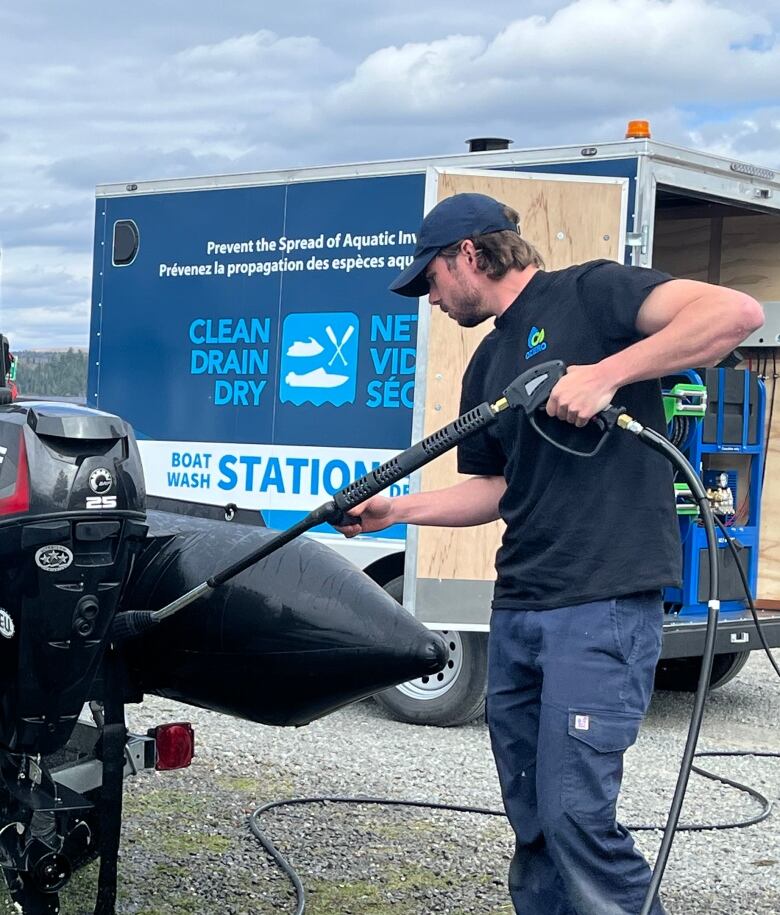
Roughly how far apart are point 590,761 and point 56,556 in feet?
4.51

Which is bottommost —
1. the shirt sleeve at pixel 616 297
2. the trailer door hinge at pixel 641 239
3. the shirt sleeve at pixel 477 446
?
the shirt sleeve at pixel 477 446

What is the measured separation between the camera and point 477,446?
3.62 m

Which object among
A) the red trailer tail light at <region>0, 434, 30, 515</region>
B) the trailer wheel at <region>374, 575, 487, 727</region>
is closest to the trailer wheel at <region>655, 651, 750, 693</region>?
the trailer wheel at <region>374, 575, 487, 727</region>

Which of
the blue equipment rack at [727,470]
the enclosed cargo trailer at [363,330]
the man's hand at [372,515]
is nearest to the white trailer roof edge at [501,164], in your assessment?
the enclosed cargo trailer at [363,330]

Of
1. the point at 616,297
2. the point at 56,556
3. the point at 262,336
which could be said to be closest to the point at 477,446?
the point at 616,297

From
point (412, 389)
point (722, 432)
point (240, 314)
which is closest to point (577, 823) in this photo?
point (412, 389)

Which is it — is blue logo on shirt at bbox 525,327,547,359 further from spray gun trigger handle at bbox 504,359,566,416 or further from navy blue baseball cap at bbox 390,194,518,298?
navy blue baseball cap at bbox 390,194,518,298

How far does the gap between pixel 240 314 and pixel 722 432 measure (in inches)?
101

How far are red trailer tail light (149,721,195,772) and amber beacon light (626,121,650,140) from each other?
359 centimetres

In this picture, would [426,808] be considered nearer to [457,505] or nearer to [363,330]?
[457,505]

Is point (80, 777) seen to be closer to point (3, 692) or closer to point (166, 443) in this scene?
point (3, 692)

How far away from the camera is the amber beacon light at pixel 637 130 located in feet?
20.9

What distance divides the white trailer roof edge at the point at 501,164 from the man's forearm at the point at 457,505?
Answer: 10.1 feet

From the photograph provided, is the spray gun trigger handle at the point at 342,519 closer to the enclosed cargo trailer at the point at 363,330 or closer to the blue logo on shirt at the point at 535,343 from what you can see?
the blue logo on shirt at the point at 535,343
